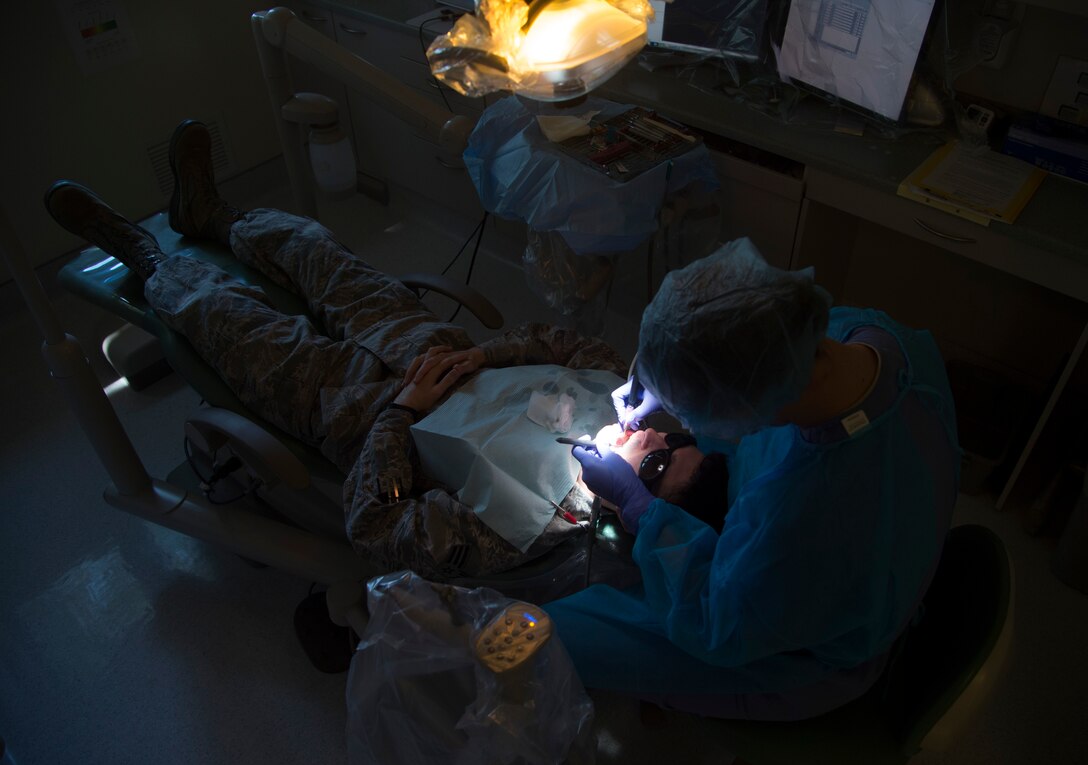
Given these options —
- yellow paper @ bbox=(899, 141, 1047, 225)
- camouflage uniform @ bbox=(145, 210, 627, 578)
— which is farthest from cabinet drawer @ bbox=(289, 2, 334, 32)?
yellow paper @ bbox=(899, 141, 1047, 225)

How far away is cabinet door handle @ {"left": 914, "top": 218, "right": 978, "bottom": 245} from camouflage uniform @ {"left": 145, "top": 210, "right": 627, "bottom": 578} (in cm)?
78

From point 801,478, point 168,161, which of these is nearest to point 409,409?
point 801,478

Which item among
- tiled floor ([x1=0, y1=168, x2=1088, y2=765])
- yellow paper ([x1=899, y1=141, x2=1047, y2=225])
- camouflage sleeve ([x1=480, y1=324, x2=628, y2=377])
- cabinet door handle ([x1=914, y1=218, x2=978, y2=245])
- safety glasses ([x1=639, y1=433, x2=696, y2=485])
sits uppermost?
yellow paper ([x1=899, y1=141, x2=1047, y2=225])

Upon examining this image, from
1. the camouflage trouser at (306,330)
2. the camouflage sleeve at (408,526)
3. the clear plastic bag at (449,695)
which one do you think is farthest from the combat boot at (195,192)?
the clear plastic bag at (449,695)

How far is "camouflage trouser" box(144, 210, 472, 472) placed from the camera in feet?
6.14

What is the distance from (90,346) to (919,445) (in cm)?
262

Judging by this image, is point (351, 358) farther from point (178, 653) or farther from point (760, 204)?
point (760, 204)

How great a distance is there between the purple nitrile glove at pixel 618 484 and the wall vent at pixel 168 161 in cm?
210

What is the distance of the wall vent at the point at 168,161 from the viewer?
3043 mm

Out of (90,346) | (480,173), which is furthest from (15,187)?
(480,173)

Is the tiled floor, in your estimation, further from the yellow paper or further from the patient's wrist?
the yellow paper

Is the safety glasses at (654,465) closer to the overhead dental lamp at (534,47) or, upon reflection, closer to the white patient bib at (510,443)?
the white patient bib at (510,443)

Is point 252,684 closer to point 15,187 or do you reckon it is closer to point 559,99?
point 559,99

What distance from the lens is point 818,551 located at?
111cm
